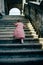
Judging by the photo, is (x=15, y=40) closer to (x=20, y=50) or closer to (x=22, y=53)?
(x=20, y=50)

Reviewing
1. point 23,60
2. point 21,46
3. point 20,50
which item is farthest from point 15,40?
point 23,60

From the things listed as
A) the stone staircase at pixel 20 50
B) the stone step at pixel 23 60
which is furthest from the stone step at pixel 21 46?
the stone step at pixel 23 60

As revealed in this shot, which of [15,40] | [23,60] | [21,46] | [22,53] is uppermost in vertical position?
[15,40]

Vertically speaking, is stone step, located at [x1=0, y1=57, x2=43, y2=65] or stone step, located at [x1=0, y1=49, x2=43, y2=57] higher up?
stone step, located at [x1=0, y1=49, x2=43, y2=57]

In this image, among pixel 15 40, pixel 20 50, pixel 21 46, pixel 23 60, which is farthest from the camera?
pixel 15 40

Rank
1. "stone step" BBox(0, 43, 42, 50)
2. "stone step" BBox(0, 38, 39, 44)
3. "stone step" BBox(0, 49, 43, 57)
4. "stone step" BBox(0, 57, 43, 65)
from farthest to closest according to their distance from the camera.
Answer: "stone step" BBox(0, 38, 39, 44) < "stone step" BBox(0, 43, 42, 50) < "stone step" BBox(0, 49, 43, 57) < "stone step" BBox(0, 57, 43, 65)

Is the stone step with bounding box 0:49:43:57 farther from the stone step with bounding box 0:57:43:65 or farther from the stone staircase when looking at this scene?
the stone step with bounding box 0:57:43:65

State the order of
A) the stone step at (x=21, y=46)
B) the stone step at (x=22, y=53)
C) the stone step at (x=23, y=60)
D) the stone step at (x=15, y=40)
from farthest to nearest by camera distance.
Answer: the stone step at (x=15, y=40) < the stone step at (x=21, y=46) < the stone step at (x=22, y=53) < the stone step at (x=23, y=60)

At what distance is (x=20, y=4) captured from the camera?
835 inches

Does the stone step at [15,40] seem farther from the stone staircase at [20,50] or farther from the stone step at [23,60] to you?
the stone step at [23,60]

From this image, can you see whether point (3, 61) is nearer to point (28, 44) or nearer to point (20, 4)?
point (28, 44)

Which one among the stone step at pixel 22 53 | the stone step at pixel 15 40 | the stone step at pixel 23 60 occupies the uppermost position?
the stone step at pixel 15 40

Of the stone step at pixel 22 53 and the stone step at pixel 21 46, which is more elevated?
the stone step at pixel 21 46

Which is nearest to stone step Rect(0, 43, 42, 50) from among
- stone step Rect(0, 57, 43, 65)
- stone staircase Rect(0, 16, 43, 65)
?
stone staircase Rect(0, 16, 43, 65)
